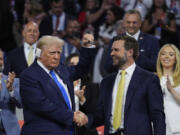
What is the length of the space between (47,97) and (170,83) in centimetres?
185

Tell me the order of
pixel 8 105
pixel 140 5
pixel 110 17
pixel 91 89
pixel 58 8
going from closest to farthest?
pixel 8 105 → pixel 91 89 → pixel 110 17 → pixel 58 8 → pixel 140 5

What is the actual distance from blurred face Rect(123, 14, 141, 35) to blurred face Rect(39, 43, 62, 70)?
2002 mm

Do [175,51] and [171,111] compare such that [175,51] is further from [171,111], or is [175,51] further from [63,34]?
[63,34]

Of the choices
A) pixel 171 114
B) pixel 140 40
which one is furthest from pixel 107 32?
pixel 171 114

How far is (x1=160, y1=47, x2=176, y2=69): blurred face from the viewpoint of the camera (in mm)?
6520

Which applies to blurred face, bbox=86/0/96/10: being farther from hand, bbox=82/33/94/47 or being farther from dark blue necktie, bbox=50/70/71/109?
dark blue necktie, bbox=50/70/71/109

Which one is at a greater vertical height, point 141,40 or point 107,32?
point 141,40

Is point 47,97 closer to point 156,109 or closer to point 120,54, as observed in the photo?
point 120,54

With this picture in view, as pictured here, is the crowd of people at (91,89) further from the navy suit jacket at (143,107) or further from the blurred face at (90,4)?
the blurred face at (90,4)

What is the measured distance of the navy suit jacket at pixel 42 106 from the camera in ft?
16.1

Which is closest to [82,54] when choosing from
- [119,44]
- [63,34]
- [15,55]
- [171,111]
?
[119,44]

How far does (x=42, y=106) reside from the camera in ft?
16.1

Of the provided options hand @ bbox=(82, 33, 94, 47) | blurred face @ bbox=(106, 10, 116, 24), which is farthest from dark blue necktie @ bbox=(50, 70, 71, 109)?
blurred face @ bbox=(106, 10, 116, 24)

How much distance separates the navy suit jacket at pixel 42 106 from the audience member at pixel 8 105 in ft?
2.72
